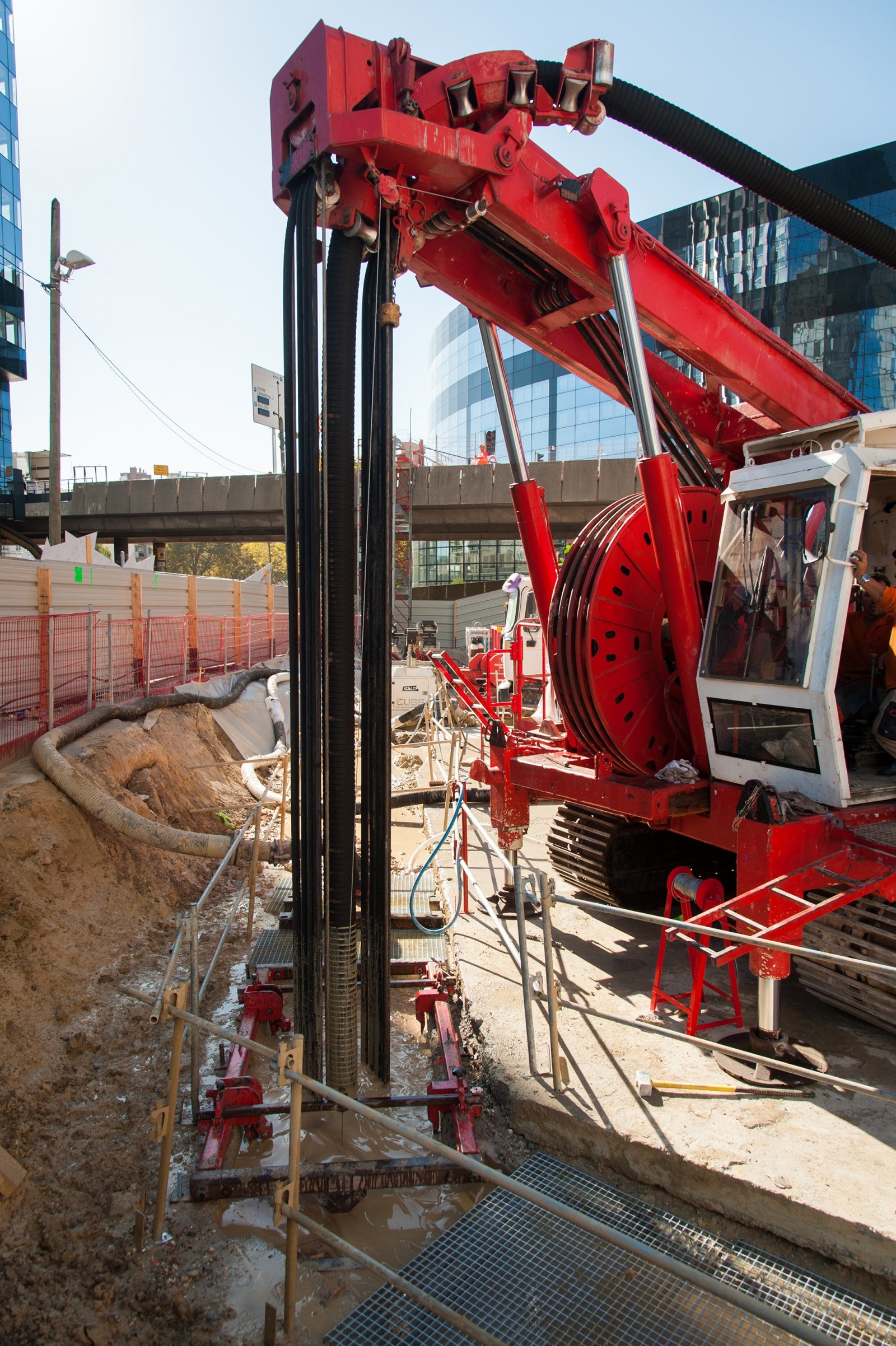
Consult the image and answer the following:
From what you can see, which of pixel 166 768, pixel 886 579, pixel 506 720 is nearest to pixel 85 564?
pixel 166 768

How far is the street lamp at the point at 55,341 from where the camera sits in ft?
59.6

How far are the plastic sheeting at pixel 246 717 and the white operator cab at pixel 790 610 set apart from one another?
907 centimetres

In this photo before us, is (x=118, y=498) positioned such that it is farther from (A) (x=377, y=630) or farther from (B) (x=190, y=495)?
(A) (x=377, y=630)

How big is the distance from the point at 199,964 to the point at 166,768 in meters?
4.31

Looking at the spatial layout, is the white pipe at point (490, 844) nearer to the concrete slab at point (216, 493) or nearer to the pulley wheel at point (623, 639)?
the pulley wheel at point (623, 639)

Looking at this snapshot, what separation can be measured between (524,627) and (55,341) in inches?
495

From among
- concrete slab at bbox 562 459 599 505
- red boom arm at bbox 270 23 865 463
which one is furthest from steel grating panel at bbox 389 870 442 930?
concrete slab at bbox 562 459 599 505

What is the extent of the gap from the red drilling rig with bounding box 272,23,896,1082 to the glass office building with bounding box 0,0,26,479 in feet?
123

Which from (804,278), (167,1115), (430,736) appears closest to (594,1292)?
(167,1115)

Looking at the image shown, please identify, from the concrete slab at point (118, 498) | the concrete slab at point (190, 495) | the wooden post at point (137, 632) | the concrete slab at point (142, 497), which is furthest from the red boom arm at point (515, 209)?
the concrete slab at point (118, 498)

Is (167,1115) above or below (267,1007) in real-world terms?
above

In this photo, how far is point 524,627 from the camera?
633 inches

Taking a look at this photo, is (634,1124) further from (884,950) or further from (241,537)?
(241,537)

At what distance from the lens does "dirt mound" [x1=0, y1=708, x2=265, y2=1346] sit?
3311mm
